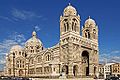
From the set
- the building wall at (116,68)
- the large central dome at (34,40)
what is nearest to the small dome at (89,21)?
the large central dome at (34,40)

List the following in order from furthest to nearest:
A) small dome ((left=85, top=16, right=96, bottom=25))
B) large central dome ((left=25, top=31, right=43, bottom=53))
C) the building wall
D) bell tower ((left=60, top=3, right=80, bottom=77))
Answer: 1. the building wall
2. large central dome ((left=25, top=31, right=43, bottom=53))
3. small dome ((left=85, top=16, right=96, bottom=25))
4. bell tower ((left=60, top=3, right=80, bottom=77))

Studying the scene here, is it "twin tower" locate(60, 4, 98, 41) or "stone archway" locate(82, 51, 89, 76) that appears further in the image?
"stone archway" locate(82, 51, 89, 76)

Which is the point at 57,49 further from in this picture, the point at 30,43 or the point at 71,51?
the point at 30,43

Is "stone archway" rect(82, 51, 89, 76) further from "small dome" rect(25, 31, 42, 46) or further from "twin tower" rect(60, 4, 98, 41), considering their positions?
"small dome" rect(25, 31, 42, 46)

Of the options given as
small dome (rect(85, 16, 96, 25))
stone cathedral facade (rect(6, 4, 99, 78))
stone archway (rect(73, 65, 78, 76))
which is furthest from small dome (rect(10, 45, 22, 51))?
stone archway (rect(73, 65, 78, 76))

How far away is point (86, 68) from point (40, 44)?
37841 millimetres

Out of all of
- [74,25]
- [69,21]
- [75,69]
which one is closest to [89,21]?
[74,25]

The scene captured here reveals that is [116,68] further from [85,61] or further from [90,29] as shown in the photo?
[85,61]

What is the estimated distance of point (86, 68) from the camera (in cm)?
8438

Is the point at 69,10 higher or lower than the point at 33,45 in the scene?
higher

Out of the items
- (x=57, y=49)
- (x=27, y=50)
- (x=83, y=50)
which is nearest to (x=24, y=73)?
(x=27, y=50)

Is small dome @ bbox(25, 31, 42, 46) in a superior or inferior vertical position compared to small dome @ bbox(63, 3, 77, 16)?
inferior

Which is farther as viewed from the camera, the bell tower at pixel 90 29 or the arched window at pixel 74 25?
the bell tower at pixel 90 29

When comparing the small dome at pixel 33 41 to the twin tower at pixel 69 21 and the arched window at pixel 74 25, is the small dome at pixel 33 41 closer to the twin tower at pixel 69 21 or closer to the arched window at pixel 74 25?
the twin tower at pixel 69 21
